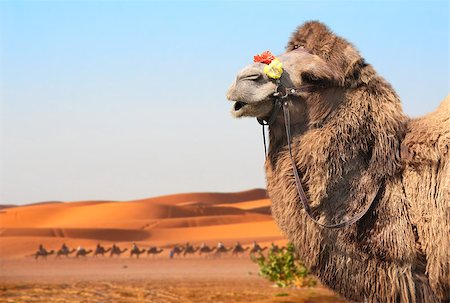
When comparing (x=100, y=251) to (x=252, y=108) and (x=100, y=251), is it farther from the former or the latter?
(x=252, y=108)

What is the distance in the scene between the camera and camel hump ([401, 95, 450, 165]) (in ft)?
14.8

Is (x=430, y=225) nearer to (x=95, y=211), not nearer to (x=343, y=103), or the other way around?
(x=343, y=103)

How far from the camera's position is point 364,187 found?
4.47 m

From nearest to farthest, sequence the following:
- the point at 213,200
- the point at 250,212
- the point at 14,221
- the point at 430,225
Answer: the point at 430,225, the point at 14,221, the point at 250,212, the point at 213,200

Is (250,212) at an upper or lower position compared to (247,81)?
lower

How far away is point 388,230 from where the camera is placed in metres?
4.40

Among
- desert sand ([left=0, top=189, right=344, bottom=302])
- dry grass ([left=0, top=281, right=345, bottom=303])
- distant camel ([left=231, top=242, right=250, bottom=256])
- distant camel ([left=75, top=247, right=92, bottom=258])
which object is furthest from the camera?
distant camel ([left=75, top=247, right=92, bottom=258])

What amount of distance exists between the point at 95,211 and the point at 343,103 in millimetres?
39833

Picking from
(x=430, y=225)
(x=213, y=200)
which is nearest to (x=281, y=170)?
(x=430, y=225)

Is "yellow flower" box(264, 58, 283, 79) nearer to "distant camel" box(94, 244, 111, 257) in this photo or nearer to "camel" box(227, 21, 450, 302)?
"camel" box(227, 21, 450, 302)

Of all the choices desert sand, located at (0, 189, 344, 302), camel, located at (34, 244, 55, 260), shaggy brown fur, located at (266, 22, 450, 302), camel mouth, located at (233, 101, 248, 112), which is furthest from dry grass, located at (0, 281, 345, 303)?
camel, located at (34, 244, 55, 260)

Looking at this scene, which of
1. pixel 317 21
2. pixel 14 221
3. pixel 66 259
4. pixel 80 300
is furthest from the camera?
pixel 14 221

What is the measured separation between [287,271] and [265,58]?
9.41 meters

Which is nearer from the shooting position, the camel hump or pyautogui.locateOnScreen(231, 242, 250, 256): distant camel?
the camel hump
